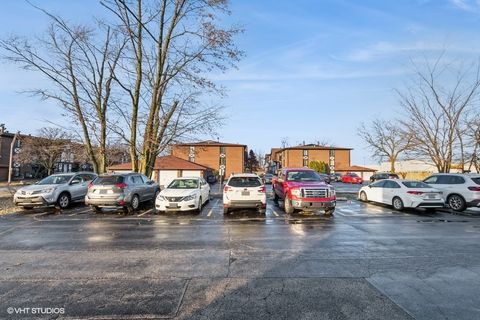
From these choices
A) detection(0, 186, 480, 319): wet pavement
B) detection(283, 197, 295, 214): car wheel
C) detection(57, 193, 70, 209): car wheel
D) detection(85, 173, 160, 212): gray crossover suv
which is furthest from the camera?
detection(57, 193, 70, 209): car wheel

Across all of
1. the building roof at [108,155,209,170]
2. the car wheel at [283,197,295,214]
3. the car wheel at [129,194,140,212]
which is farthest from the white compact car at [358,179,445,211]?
the building roof at [108,155,209,170]

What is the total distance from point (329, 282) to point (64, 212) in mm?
13077

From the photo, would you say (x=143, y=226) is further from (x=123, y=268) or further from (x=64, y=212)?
(x=64, y=212)

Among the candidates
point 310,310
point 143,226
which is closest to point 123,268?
point 310,310

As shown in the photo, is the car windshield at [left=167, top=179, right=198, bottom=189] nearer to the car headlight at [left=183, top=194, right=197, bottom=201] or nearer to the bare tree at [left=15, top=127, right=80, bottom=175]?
the car headlight at [left=183, top=194, right=197, bottom=201]

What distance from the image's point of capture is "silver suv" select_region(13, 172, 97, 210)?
1431 cm

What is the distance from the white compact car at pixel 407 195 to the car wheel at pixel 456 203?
0.80m

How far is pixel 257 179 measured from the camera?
12977mm

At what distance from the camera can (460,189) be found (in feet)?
47.0

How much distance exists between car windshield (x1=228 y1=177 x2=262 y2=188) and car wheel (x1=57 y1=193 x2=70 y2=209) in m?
8.42

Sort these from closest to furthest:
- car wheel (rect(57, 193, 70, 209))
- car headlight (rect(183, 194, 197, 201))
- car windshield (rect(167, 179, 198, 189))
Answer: car headlight (rect(183, 194, 197, 201))
car windshield (rect(167, 179, 198, 189))
car wheel (rect(57, 193, 70, 209))

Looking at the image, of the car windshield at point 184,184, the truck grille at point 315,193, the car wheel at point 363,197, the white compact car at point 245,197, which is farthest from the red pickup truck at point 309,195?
the car wheel at point 363,197

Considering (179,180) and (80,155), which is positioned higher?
(80,155)

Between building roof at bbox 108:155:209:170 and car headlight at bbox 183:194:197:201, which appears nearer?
car headlight at bbox 183:194:197:201
